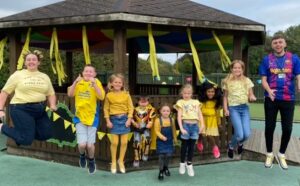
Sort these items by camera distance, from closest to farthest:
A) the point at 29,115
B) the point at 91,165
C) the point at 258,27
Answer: the point at 29,115 → the point at 91,165 → the point at 258,27

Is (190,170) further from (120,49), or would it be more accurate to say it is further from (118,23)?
(118,23)

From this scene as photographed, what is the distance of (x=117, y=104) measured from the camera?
614 centimetres

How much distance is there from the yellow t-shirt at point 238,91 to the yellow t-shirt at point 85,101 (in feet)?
6.89

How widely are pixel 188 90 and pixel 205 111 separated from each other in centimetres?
75

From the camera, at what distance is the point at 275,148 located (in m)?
8.00

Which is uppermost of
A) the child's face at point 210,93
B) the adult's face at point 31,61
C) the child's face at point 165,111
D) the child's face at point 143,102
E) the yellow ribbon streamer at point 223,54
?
the yellow ribbon streamer at point 223,54

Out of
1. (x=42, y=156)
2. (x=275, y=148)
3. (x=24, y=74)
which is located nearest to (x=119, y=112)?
(x=24, y=74)

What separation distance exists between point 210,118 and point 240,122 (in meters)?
0.71

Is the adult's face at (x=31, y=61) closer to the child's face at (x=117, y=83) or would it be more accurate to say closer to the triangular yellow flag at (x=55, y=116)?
the child's face at (x=117, y=83)


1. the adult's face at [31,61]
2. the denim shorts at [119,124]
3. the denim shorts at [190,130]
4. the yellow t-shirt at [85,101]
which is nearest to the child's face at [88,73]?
the yellow t-shirt at [85,101]

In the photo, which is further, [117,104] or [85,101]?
[117,104]

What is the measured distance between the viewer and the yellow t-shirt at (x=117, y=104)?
20.1ft

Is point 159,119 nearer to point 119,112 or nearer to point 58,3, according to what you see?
point 119,112

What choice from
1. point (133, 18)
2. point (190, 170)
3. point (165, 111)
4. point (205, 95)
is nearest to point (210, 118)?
point (205, 95)
